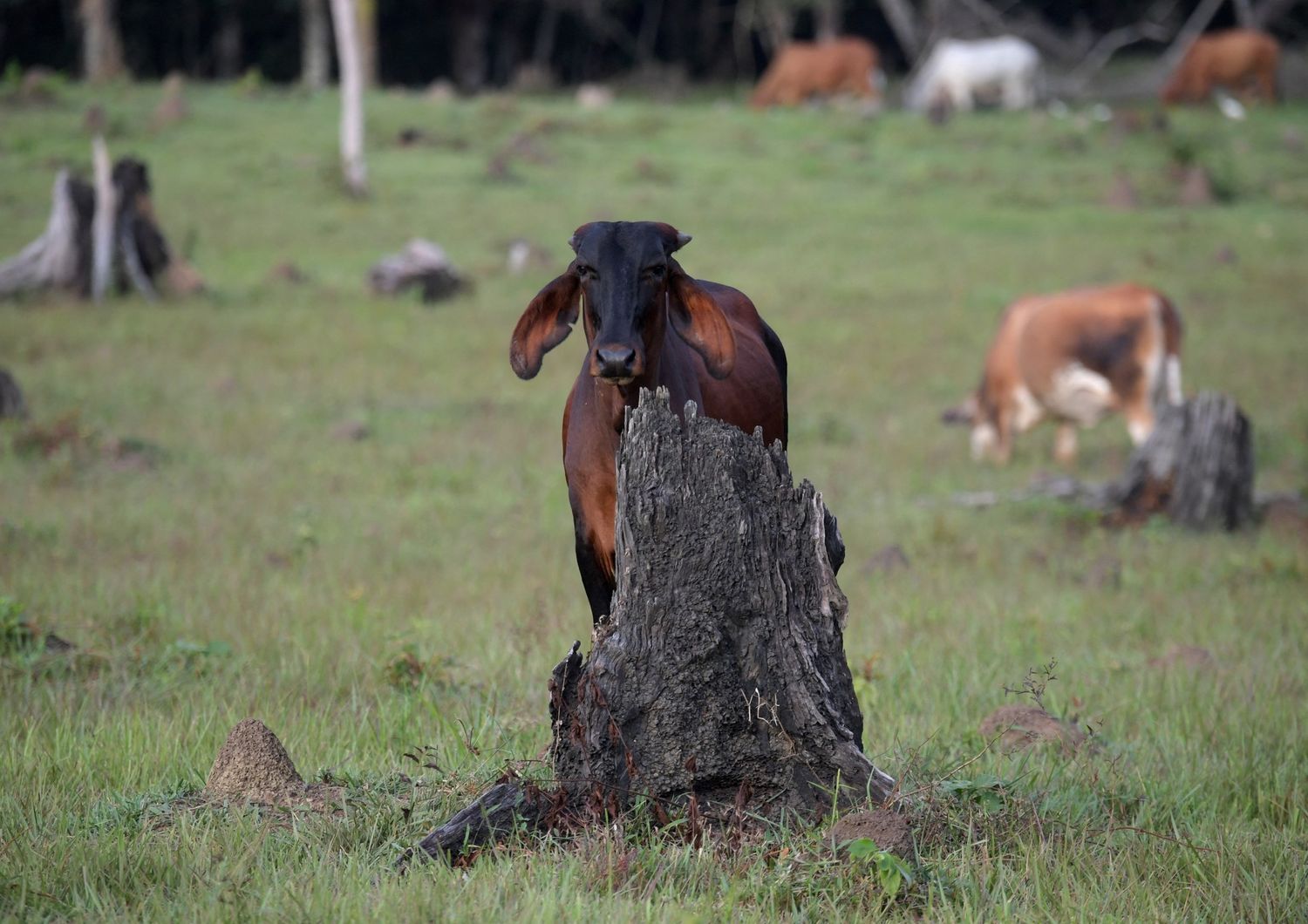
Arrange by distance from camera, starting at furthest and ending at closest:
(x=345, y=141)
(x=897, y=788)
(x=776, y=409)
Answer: (x=345, y=141)
(x=776, y=409)
(x=897, y=788)

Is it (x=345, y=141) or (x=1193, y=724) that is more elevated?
(x=345, y=141)

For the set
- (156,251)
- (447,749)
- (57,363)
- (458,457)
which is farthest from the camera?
(156,251)

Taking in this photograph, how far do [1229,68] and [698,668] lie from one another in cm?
3290

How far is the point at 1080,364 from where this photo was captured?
1204 centimetres

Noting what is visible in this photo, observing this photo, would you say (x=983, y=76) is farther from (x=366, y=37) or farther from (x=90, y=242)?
(x=90, y=242)

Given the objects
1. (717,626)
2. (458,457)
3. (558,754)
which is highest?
(717,626)

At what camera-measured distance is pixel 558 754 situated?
409 cm

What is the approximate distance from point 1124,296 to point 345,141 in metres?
13.4

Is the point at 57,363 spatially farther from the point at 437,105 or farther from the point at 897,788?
the point at 437,105

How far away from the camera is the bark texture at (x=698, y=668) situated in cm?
406

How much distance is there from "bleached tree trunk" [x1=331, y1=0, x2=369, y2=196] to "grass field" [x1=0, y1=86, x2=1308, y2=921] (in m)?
0.52

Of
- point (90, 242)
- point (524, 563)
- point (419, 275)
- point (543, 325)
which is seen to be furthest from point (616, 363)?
point (90, 242)

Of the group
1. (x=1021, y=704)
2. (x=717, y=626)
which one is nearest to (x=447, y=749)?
(x=717, y=626)

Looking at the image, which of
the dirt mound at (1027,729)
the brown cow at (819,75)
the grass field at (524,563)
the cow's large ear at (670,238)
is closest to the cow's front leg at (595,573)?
the grass field at (524,563)
